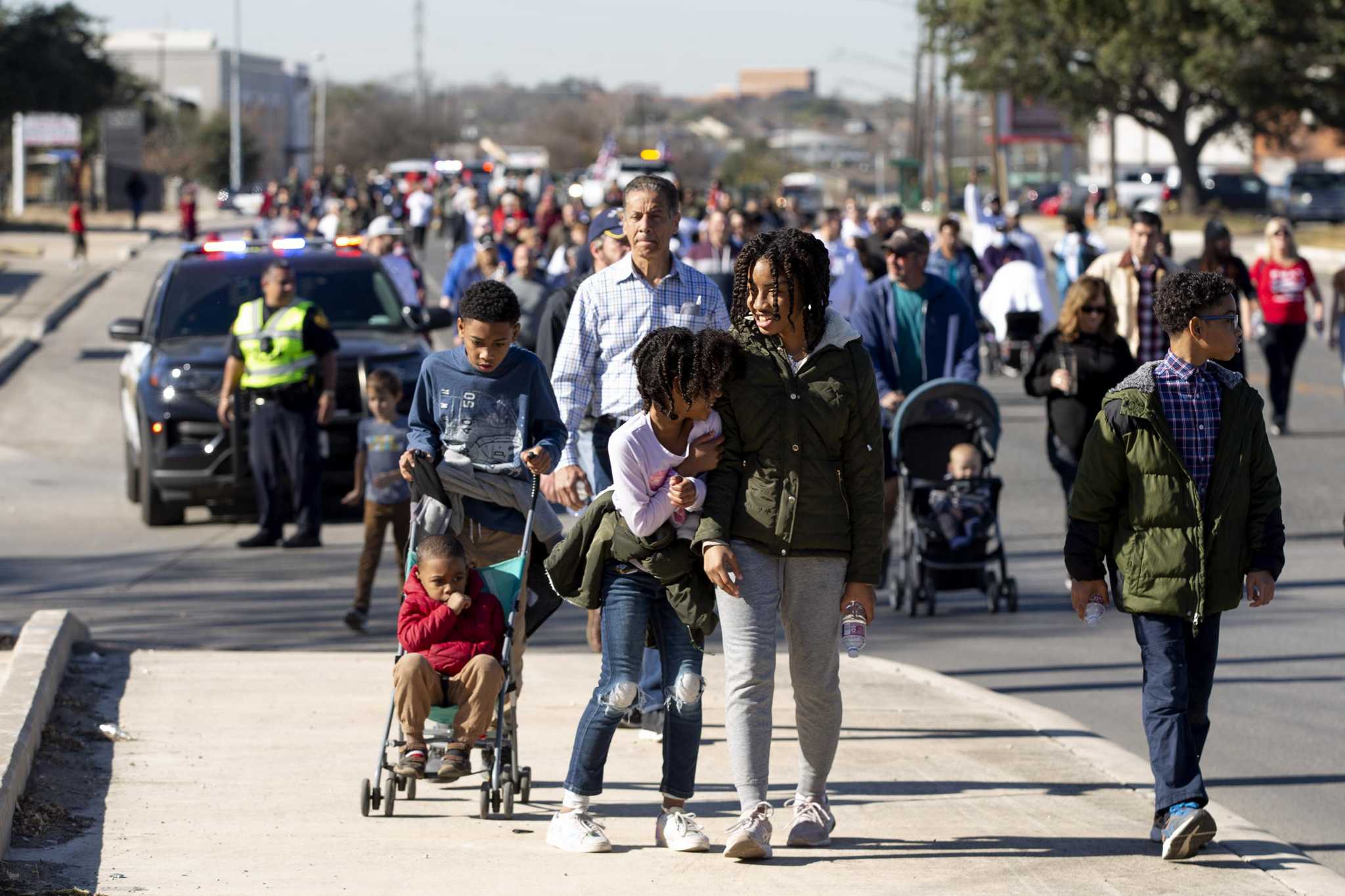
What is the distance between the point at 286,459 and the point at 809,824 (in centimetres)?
750

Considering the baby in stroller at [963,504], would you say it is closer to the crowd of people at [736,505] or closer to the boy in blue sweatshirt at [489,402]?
the crowd of people at [736,505]

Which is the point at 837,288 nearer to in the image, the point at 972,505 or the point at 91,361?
the point at 972,505

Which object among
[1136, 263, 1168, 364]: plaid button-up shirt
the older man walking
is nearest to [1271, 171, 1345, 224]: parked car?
[1136, 263, 1168, 364]: plaid button-up shirt

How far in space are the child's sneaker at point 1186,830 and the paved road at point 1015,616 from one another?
71 centimetres

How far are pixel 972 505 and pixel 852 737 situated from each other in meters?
3.26

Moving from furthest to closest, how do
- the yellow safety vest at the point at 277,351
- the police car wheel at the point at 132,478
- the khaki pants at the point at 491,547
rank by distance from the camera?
the police car wheel at the point at 132,478 → the yellow safety vest at the point at 277,351 → the khaki pants at the point at 491,547

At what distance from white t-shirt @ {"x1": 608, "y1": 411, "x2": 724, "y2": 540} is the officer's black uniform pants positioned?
7344 mm

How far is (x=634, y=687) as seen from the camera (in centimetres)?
603

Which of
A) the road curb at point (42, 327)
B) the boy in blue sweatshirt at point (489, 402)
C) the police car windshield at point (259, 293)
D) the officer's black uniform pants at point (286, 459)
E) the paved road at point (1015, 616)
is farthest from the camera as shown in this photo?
the road curb at point (42, 327)

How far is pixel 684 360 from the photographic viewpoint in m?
5.76

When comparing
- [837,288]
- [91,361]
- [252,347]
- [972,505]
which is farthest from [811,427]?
[91,361]

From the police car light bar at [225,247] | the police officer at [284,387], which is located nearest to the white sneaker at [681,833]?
the police officer at [284,387]

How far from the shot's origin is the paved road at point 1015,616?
321 inches

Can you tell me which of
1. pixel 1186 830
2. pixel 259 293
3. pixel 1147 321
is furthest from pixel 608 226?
pixel 259 293
